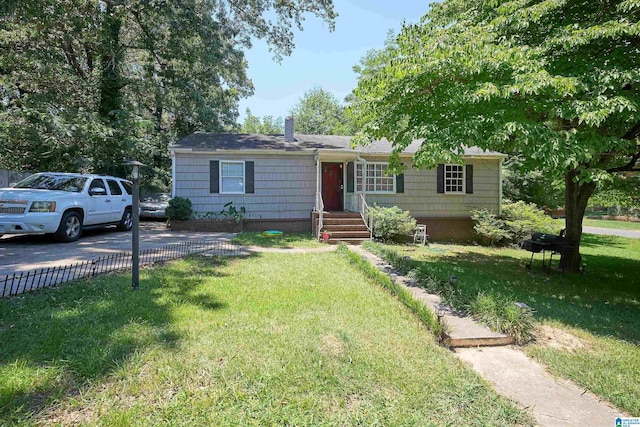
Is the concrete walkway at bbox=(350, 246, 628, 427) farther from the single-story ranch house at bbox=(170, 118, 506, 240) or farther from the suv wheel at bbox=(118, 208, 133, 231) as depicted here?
the suv wheel at bbox=(118, 208, 133, 231)

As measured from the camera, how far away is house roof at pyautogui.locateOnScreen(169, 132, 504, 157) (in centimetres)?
1207

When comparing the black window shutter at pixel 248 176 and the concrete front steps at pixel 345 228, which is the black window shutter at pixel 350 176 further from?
the black window shutter at pixel 248 176

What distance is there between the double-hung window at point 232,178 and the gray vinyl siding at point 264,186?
19 centimetres

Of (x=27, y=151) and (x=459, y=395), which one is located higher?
(x=27, y=151)

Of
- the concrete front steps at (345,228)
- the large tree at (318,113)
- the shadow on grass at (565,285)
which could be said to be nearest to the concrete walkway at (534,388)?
the shadow on grass at (565,285)

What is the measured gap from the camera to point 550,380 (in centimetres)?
297

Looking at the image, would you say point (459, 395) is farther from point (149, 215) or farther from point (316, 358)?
point (149, 215)

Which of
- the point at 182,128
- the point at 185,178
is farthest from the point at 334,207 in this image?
the point at 182,128

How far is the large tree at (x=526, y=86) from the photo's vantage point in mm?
4629

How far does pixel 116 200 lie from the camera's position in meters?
9.97

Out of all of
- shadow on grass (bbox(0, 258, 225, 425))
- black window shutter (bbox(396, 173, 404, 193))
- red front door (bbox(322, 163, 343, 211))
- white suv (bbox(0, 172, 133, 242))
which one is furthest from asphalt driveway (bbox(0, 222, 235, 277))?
black window shutter (bbox(396, 173, 404, 193))

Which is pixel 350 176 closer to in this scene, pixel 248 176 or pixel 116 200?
pixel 248 176

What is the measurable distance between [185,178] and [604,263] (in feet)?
46.0

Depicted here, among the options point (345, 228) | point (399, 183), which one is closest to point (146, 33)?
Answer: point (345, 228)
